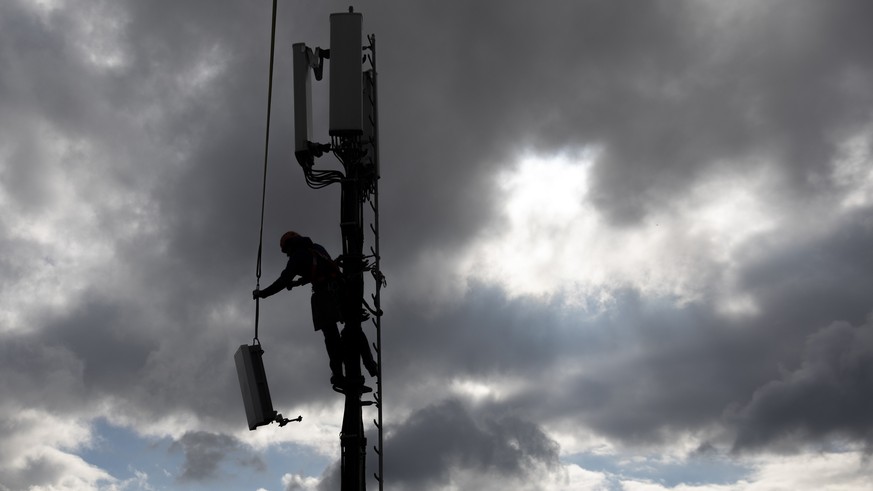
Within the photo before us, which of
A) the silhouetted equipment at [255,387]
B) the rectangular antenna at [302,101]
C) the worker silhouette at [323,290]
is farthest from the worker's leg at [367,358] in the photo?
the rectangular antenna at [302,101]

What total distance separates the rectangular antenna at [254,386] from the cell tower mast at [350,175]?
192cm

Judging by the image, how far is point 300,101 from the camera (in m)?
27.9

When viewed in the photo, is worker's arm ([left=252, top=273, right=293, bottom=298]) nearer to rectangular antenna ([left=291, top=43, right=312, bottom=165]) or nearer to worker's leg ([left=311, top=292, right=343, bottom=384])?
worker's leg ([left=311, top=292, right=343, bottom=384])

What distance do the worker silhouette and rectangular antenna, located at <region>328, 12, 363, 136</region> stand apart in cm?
312

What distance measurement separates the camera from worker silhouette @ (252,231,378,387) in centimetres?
2605

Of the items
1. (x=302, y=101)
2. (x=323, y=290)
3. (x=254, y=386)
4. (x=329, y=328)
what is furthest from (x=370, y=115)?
(x=254, y=386)

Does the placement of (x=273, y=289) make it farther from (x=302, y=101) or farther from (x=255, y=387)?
(x=302, y=101)

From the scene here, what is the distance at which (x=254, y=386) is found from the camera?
25750 millimetres

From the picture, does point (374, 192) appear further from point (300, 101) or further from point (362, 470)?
point (362, 470)

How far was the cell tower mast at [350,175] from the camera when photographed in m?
25.6

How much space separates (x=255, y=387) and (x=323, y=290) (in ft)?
9.59

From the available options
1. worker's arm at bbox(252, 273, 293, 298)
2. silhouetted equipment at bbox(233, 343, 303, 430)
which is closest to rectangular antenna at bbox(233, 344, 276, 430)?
silhouetted equipment at bbox(233, 343, 303, 430)

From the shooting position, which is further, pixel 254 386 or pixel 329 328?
pixel 329 328

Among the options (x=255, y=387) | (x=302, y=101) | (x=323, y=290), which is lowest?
(x=255, y=387)
